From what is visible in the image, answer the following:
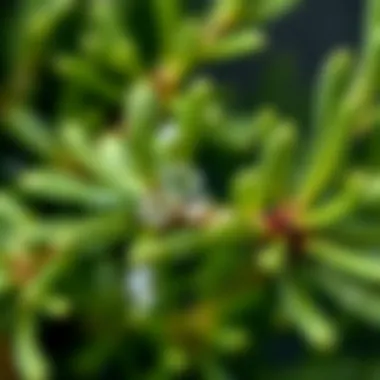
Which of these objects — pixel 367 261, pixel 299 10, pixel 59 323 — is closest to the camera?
pixel 367 261

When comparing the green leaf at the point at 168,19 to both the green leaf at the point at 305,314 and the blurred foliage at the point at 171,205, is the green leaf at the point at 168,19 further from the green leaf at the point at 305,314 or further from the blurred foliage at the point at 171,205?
the green leaf at the point at 305,314

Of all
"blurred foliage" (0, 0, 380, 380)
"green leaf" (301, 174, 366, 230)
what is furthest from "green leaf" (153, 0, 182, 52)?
"green leaf" (301, 174, 366, 230)

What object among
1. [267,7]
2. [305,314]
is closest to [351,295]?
[305,314]

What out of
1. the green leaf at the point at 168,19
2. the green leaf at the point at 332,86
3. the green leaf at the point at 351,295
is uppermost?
the green leaf at the point at 168,19

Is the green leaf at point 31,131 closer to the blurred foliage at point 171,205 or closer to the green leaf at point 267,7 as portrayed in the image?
the blurred foliage at point 171,205

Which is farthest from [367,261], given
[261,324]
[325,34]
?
[325,34]

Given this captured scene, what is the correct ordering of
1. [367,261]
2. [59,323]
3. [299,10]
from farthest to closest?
[299,10] → [59,323] → [367,261]

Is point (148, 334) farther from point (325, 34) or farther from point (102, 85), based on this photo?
point (325, 34)

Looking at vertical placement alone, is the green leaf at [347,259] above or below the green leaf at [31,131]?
below

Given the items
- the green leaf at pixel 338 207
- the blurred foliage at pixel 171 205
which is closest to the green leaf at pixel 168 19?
the blurred foliage at pixel 171 205
